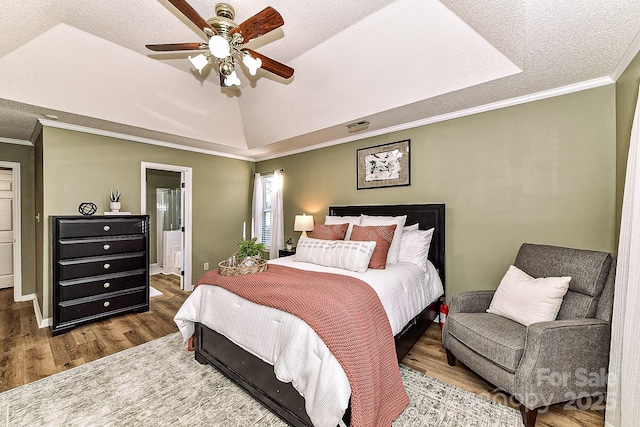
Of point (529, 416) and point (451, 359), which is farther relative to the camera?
point (451, 359)

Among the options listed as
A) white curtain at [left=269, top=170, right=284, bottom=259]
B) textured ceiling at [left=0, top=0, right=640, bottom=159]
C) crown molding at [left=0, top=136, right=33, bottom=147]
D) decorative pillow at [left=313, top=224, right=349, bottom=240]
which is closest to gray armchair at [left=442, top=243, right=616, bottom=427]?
decorative pillow at [left=313, top=224, right=349, bottom=240]

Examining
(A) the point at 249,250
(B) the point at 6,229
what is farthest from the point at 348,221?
(B) the point at 6,229

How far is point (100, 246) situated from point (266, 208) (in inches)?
104

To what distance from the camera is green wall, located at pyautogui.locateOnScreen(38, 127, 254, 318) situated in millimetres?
3328

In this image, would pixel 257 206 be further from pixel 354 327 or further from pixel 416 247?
pixel 354 327

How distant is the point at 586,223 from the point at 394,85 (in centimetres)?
Answer: 214

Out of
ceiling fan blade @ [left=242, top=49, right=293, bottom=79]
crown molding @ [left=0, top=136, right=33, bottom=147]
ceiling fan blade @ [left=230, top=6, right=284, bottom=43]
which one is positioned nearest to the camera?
ceiling fan blade @ [left=230, top=6, right=284, bottom=43]

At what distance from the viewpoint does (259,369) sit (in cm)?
190

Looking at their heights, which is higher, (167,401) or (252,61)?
(252,61)

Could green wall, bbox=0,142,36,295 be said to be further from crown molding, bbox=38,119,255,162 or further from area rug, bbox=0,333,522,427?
area rug, bbox=0,333,522,427

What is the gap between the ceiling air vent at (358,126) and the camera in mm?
3414

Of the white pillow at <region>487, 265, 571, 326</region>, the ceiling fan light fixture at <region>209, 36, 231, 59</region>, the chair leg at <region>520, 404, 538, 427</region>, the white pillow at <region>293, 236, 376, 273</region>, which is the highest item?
the ceiling fan light fixture at <region>209, 36, 231, 59</region>

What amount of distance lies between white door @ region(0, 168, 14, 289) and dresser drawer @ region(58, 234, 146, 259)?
2.93 metres

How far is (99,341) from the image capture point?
2877 mm
